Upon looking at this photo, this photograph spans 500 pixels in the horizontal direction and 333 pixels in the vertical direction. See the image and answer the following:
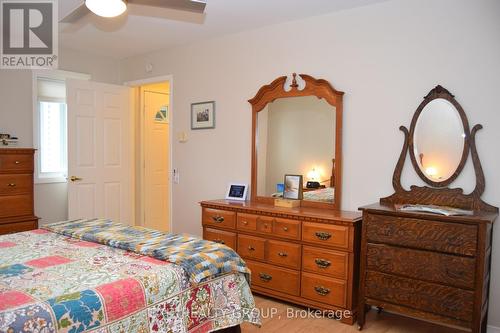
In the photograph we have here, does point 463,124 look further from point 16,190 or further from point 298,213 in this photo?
point 16,190

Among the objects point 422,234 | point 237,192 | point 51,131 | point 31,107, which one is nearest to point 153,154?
point 51,131

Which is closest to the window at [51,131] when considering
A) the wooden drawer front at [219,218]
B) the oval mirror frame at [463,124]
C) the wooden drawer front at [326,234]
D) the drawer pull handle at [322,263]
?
the wooden drawer front at [219,218]

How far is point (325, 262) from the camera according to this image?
2.91m

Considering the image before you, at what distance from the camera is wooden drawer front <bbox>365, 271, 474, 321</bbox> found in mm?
2338

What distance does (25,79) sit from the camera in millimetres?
4340

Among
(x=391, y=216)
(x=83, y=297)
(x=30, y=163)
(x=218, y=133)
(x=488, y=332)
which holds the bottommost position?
(x=488, y=332)

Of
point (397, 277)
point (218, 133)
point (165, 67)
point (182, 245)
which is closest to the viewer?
point (182, 245)

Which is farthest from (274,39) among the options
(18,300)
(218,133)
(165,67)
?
(18,300)

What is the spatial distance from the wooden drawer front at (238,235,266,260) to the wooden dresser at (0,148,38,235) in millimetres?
2239

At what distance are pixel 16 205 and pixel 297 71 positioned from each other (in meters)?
3.09

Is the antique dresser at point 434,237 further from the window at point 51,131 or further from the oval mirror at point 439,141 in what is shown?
the window at point 51,131

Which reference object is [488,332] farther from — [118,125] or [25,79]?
[25,79]

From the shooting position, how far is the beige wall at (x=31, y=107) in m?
4.23

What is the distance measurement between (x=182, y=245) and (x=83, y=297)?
744mm
